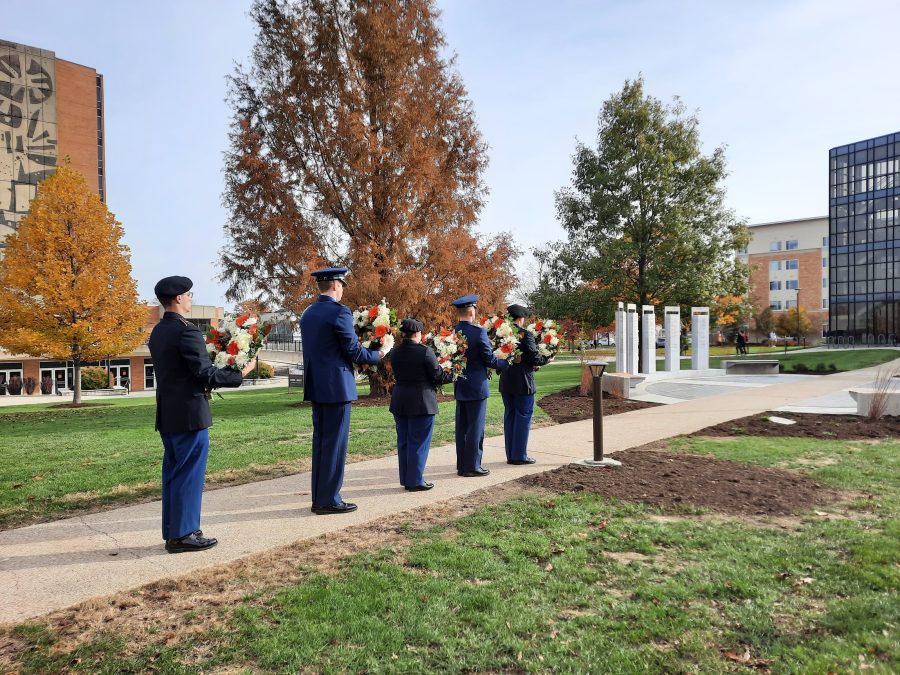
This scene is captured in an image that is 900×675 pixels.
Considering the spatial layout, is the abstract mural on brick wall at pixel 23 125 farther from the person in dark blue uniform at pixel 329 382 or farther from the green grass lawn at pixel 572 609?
the green grass lawn at pixel 572 609

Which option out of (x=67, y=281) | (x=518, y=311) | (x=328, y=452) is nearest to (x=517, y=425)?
(x=518, y=311)

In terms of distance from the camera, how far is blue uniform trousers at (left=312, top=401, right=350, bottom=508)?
5758mm

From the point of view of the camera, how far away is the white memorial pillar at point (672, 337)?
24062mm

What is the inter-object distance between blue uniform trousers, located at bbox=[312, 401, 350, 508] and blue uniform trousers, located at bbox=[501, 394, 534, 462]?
112 inches

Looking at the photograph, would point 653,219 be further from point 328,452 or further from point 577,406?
point 328,452

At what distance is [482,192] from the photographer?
1966 centimetres

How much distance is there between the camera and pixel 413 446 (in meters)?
6.61

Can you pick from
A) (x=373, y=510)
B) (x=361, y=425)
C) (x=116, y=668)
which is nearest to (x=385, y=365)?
(x=361, y=425)

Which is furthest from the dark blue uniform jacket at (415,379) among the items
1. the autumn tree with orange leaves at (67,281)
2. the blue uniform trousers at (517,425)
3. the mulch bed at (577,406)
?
the autumn tree with orange leaves at (67,281)

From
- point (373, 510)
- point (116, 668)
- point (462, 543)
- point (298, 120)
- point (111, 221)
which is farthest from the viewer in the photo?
point (111, 221)

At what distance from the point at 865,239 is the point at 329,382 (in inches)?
2699

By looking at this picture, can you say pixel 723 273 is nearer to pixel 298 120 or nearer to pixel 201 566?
pixel 298 120

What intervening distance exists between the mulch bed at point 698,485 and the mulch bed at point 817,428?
9.94ft

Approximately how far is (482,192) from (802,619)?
17597mm
